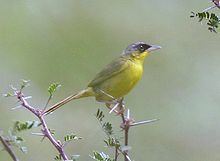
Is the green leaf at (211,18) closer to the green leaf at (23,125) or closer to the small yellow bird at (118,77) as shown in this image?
the green leaf at (23,125)

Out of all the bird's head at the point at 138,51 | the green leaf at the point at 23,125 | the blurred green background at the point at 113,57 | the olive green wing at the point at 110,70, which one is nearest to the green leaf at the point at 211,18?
the green leaf at the point at 23,125

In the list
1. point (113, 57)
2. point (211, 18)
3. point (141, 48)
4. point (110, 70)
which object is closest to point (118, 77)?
point (110, 70)

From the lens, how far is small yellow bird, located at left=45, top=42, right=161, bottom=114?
2.64 meters

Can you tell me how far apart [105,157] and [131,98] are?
3.92 m

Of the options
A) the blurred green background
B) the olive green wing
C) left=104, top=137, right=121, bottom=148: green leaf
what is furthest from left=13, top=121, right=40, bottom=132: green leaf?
the blurred green background

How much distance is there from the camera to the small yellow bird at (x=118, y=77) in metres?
2.64

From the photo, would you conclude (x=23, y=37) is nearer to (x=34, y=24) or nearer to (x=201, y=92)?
(x=34, y=24)

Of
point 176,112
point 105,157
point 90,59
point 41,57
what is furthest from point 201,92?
point 105,157

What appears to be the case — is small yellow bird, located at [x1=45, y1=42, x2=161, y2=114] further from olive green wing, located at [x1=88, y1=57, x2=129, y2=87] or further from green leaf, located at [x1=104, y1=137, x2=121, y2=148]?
green leaf, located at [x1=104, y1=137, x2=121, y2=148]

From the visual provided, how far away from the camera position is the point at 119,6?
255 inches

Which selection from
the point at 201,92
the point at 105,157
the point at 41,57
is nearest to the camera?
the point at 105,157

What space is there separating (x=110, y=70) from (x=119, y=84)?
0.33ft

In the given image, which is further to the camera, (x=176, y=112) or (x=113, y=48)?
(x=113, y=48)

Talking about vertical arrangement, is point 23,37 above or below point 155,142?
above
